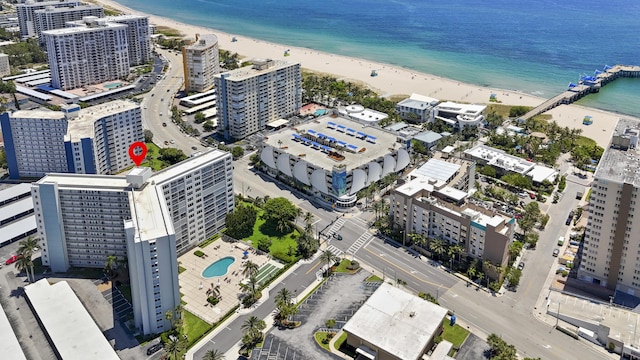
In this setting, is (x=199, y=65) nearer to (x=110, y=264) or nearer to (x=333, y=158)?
(x=333, y=158)

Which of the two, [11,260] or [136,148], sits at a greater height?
[136,148]

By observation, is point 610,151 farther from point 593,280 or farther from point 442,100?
point 442,100

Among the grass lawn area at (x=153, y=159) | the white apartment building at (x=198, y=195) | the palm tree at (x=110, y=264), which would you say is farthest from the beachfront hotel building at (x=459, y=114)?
the palm tree at (x=110, y=264)

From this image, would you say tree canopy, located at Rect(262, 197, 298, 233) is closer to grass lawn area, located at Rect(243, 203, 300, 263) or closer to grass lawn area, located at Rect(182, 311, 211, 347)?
grass lawn area, located at Rect(243, 203, 300, 263)

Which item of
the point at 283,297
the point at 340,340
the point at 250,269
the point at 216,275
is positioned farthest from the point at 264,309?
the point at 340,340

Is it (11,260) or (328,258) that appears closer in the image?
(328,258)

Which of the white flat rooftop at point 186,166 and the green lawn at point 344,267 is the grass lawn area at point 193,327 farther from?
the green lawn at point 344,267

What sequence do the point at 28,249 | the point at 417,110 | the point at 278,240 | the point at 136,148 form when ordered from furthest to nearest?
the point at 417,110 → the point at 136,148 → the point at 278,240 → the point at 28,249
